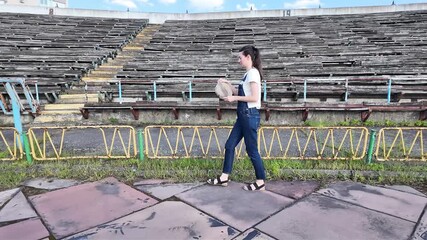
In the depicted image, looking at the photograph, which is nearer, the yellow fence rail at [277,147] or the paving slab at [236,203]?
the paving slab at [236,203]

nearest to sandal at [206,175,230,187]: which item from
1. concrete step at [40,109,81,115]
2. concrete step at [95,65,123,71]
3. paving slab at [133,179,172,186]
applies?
paving slab at [133,179,172,186]

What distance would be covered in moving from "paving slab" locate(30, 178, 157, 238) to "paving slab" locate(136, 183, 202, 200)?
0.12 m

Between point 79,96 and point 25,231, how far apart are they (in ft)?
25.4

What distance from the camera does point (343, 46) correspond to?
543 inches

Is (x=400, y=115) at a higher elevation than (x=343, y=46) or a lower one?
lower

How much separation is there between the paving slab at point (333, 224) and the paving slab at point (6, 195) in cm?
322

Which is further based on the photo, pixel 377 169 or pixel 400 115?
pixel 400 115

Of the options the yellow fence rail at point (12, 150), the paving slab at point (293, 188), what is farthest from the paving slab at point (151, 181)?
the yellow fence rail at point (12, 150)

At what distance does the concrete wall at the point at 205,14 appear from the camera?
1953cm

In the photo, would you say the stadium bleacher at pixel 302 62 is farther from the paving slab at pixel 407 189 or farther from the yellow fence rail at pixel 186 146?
the paving slab at pixel 407 189

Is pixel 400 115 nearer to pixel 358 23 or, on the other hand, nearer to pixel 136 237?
pixel 136 237

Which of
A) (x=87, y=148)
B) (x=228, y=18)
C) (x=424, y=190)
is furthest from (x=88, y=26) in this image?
(x=424, y=190)

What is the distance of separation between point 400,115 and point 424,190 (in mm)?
4667

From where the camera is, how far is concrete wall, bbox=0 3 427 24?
64.1 ft
